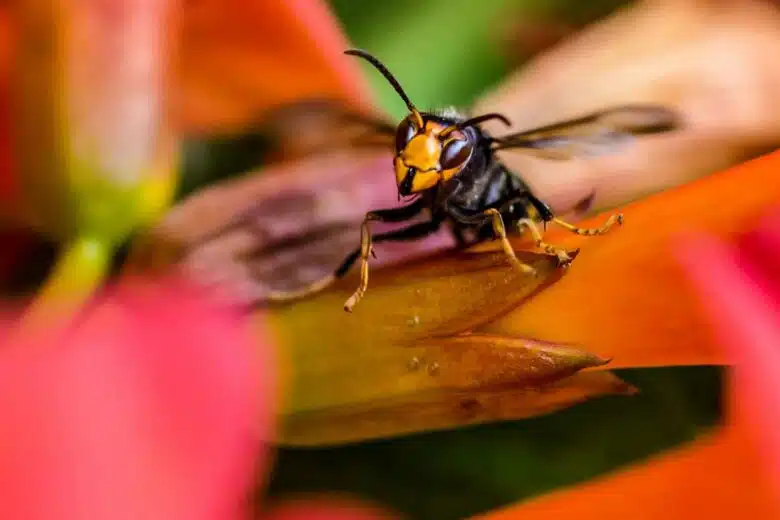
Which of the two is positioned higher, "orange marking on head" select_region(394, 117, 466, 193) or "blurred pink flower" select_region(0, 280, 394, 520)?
"orange marking on head" select_region(394, 117, 466, 193)

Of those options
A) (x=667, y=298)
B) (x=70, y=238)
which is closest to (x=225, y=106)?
(x=70, y=238)

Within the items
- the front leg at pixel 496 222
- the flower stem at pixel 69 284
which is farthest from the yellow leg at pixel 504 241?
the flower stem at pixel 69 284

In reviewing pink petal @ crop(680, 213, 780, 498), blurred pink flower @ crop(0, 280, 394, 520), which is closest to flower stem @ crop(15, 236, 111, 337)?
blurred pink flower @ crop(0, 280, 394, 520)

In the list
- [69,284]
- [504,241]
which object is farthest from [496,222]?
[69,284]

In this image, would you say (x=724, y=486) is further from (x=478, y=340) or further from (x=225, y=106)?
(x=225, y=106)

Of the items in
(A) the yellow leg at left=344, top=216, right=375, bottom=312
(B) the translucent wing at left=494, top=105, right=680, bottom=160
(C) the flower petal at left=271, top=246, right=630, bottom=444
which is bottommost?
(C) the flower petal at left=271, top=246, right=630, bottom=444

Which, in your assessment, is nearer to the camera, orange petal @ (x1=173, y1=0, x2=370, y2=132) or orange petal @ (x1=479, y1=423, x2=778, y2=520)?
orange petal @ (x1=479, y1=423, x2=778, y2=520)

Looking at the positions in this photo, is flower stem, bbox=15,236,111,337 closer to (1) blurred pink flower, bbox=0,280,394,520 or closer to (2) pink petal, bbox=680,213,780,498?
(1) blurred pink flower, bbox=0,280,394,520
